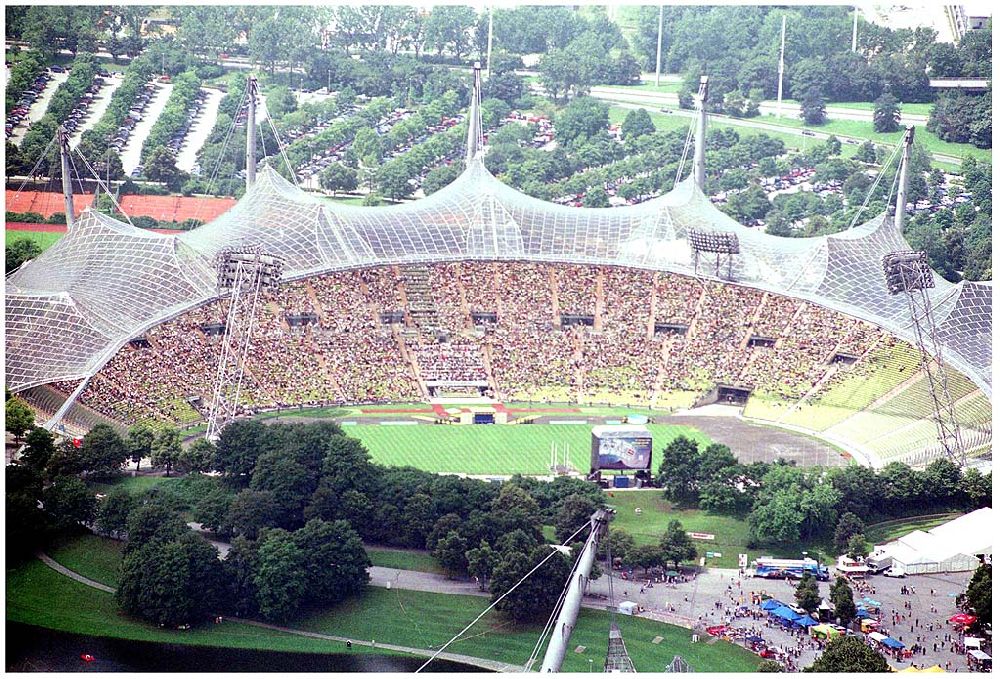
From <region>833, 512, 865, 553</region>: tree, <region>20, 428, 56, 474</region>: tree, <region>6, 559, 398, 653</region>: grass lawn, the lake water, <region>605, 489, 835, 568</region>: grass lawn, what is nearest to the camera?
the lake water

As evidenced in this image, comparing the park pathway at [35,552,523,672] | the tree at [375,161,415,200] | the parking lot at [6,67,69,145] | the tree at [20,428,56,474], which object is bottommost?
the park pathway at [35,552,523,672]

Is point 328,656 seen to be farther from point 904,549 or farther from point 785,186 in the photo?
point 785,186

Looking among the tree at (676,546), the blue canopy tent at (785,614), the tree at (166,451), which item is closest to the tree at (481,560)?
the tree at (676,546)

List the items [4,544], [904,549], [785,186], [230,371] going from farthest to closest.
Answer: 1. [785,186]
2. [230,371]
3. [904,549]
4. [4,544]

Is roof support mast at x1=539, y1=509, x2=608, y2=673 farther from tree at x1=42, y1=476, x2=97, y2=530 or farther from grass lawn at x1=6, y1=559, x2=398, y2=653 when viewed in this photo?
tree at x1=42, y1=476, x2=97, y2=530

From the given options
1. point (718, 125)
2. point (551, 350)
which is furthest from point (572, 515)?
point (718, 125)

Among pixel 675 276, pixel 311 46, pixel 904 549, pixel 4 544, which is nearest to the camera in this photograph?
pixel 4 544

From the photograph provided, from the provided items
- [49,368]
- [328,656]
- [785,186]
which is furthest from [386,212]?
[785,186]

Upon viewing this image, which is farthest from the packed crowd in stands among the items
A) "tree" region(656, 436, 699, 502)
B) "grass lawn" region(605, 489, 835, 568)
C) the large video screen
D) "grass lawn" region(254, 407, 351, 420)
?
"grass lawn" region(605, 489, 835, 568)
